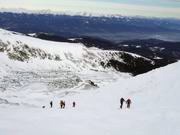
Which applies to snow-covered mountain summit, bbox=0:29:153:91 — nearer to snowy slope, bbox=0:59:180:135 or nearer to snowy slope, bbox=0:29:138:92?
snowy slope, bbox=0:29:138:92

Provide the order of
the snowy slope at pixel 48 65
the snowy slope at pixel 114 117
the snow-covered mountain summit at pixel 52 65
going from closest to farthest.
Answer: the snowy slope at pixel 114 117 → the snowy slope at pixel 48 65 → the snow-covered mountain summit at pixel 52 65

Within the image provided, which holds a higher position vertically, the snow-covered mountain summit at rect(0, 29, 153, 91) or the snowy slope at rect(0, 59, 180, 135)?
the snowy slope at rect(0, 59, 180, 135)

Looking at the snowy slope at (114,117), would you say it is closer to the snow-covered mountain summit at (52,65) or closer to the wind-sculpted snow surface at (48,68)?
the wind-sculpted snow surface at (48,68)

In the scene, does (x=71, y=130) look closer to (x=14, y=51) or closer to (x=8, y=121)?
(x=8, y=121)

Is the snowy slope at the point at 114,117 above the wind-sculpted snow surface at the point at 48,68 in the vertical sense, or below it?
above

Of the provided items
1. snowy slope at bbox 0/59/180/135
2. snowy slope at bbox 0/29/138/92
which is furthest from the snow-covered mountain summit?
snowy slope at bbox 0/59/180/135

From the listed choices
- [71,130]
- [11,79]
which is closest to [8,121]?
[71,130]

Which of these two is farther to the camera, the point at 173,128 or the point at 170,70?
the point at 170,70

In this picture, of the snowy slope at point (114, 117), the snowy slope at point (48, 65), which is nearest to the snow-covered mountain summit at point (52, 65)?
the snowy slope at point (48, 65)
